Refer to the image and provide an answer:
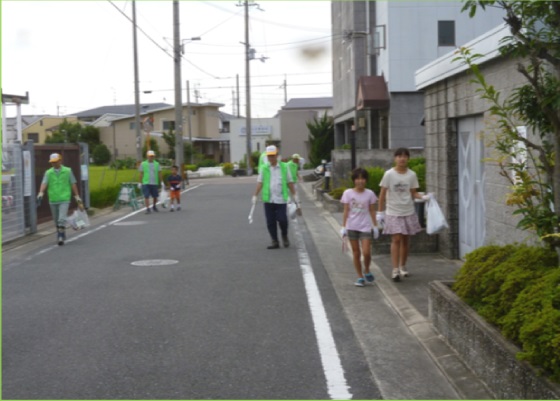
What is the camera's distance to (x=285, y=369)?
672 cm

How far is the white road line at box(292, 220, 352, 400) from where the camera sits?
6.17 meters

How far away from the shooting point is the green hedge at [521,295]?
199 inches

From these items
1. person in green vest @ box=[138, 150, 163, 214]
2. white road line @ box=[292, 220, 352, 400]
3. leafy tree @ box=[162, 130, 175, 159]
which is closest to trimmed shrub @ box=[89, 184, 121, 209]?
person in green vest @ box=[138, 150, 163, 214]

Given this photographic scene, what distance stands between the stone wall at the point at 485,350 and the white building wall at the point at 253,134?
7844cm

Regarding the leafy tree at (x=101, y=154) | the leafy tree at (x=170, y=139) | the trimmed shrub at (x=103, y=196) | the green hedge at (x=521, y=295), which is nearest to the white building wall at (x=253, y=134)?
the leafy tree at (x=170, y=139)

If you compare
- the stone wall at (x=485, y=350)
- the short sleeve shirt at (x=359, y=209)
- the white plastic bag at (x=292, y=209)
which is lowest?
the stone wall at (x=485, y=350)

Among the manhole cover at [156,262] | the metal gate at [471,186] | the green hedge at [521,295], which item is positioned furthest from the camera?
the manhole cover at [156,262]

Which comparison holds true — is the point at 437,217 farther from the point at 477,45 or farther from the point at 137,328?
the point at 137,328

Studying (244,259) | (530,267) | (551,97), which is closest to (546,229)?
(530,267)

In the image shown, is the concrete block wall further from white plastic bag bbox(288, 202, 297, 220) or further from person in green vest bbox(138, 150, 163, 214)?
person in green vest bbox(138, 150, 163, 214)

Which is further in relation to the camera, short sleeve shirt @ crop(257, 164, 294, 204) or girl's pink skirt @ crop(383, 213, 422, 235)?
short sleeve shirt @ crop(257, 164, 294, 204)

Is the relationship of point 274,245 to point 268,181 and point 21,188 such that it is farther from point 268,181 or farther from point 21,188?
point 21,188

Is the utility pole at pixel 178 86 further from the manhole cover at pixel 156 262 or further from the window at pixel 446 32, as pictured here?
the manhole cover at pixel 156 262

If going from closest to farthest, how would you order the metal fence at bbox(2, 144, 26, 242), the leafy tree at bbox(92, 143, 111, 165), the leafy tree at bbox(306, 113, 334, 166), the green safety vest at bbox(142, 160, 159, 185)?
the metal fence at bbox(2, 144, 26, 242)
the green safety vest at bbox(142, 160, 159, 185)
the leafy tree at bbox(306, 113, 334, 166)
the leafy tree at bbox(92, 143, 111, 165)
